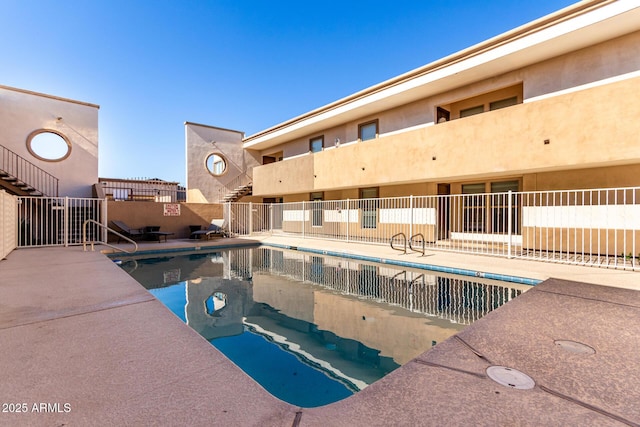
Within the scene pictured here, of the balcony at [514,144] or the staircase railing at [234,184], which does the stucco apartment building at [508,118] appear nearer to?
the balcony at [514,144]

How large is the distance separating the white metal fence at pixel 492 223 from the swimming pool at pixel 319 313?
2.96 metres

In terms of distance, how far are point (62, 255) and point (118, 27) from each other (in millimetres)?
9415

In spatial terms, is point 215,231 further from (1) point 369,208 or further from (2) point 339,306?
(2) point 339,306

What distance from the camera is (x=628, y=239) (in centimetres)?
815

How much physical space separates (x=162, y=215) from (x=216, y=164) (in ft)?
22.1

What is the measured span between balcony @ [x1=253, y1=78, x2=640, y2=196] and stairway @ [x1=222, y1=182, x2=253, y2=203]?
7.38m

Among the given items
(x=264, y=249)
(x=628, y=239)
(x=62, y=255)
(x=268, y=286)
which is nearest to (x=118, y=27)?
(x=62, y=255)

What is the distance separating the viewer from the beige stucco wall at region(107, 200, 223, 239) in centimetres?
1376

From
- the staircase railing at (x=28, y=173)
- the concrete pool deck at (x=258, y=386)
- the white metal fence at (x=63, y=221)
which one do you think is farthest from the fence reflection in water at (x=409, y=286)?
the staircase railing at (x=28, y=173)

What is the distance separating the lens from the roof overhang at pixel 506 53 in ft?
24.3

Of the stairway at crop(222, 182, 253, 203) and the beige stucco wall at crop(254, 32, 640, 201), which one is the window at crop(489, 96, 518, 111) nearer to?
the beige stucco wall at crop(254, 32, 640, 201)

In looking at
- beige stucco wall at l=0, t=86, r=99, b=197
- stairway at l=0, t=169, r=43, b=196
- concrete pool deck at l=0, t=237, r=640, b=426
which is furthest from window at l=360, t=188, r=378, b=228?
stairway at l=0, t=169, r=43, b=196

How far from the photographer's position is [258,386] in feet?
7.00

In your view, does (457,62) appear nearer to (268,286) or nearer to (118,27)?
(268,286)
